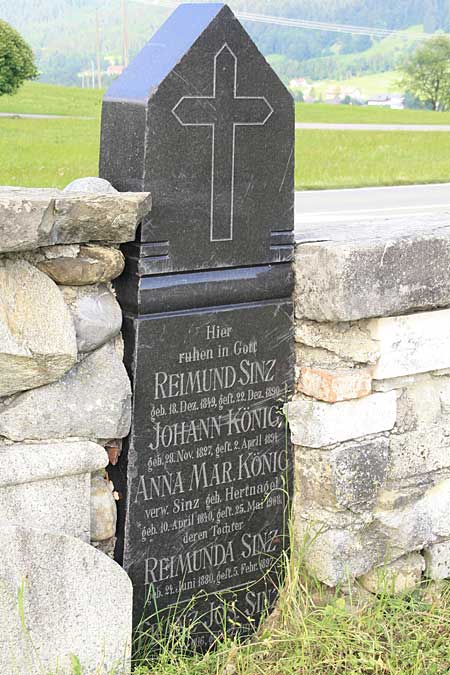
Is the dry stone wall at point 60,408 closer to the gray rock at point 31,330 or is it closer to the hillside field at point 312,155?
the gray rock at point 31,330

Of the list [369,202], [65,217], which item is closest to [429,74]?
[369,202]

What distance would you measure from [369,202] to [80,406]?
874 cm

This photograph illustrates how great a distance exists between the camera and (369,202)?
1091cm

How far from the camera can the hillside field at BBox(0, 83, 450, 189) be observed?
39.4 ft

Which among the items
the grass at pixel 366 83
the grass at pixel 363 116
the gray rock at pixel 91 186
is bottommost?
the gray rock at pixel 91 186

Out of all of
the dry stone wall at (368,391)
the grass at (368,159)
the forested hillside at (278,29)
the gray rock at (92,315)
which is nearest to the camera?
the gray rock at (92,315)

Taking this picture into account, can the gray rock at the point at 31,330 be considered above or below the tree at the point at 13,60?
below

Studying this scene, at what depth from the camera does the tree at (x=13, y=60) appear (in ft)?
95.5

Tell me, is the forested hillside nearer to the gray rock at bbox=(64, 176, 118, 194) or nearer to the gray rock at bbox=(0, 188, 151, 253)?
the gray rock at bbox=(64, 176, 118, 194)

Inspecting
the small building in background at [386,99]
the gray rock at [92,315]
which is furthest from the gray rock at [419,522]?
the small building in background at [386,99]

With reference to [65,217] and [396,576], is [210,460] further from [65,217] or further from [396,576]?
[65,217]

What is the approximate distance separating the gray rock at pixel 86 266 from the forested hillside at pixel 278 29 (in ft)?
342

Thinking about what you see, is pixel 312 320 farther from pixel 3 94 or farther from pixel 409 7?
pixel 409 7

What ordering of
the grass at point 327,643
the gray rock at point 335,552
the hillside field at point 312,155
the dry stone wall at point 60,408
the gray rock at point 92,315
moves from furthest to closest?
the hillside field at point 312,155
the gray rock at point 335,552
the grass at point 327,643
the gray rock at point 92,315
the dry stone wall at point 60,408
